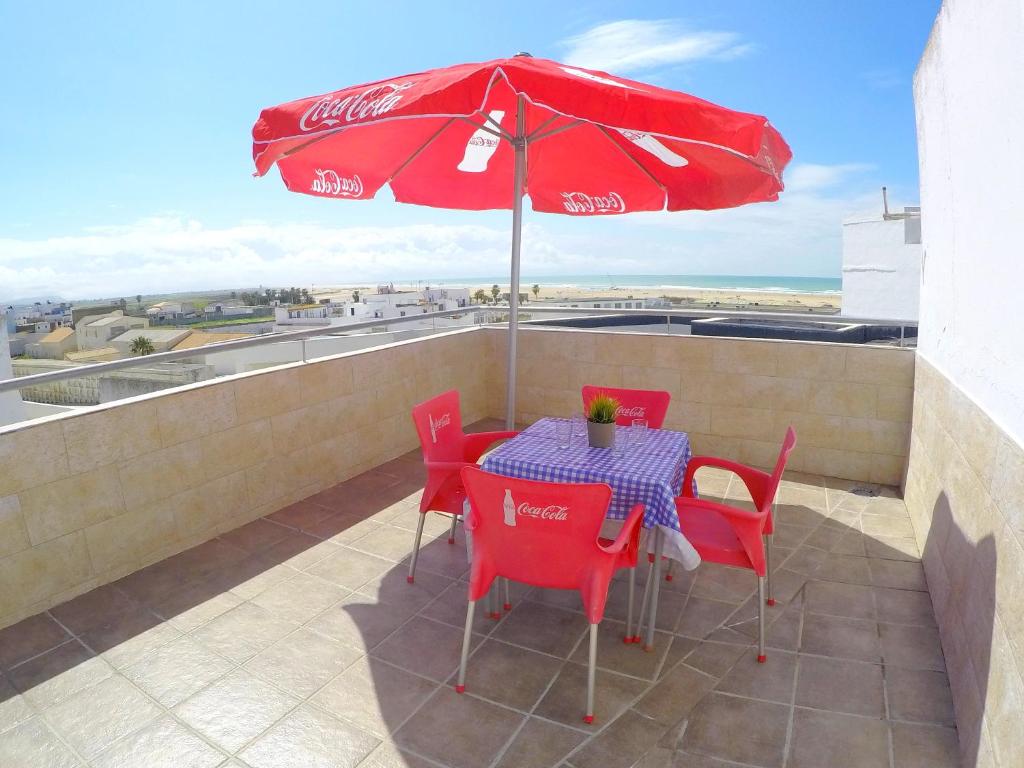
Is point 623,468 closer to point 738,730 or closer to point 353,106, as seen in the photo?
point 738,730

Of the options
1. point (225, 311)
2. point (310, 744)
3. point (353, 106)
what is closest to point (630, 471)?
point (310, 744)

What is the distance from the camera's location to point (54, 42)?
22875 millimetres

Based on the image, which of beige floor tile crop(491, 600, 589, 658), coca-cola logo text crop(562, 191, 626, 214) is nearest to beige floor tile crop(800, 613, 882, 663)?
beige floor tile crop(491, 600, 589, 658)

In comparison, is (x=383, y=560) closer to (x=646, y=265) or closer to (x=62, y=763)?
(x=62, y=763)

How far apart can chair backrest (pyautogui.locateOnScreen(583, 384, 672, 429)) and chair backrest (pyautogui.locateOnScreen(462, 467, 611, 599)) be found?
146 centimetres

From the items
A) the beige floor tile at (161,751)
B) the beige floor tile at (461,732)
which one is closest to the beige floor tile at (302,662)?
the beige floor tile at (161,751)

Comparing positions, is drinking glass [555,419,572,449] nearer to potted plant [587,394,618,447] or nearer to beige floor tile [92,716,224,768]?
potted plant [587,394,618,447]

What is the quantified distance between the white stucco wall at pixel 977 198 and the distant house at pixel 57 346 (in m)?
3.78

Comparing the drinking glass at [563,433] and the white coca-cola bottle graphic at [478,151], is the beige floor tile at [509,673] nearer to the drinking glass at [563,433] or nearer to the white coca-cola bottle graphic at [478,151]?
the drinking glass at [563,433]

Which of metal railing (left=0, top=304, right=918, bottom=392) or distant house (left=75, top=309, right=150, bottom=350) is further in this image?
distant house (left=75, top=309, right=150, bottom=350)

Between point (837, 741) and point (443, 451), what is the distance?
2034 mm

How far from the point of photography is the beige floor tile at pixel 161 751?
1817 millimetres

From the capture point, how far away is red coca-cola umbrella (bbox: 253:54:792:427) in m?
2.19

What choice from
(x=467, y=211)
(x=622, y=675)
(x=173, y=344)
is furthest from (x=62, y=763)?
(x=467, y=211)
